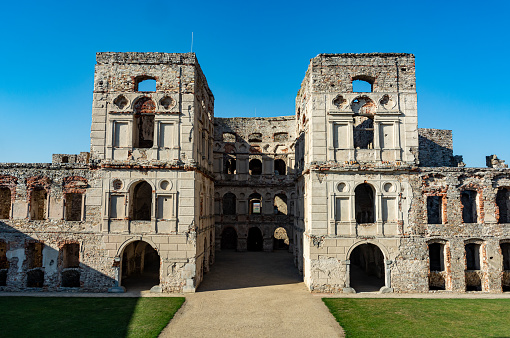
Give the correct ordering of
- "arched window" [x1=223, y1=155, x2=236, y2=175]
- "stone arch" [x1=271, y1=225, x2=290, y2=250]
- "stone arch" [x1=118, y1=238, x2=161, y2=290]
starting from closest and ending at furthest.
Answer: "stone arch" [x1=118, y1=238, x2=161, y2=290] < "arched window" [x1=223, y1=155, x2=236, y2=175] < "stone arch" [x1=271, y1=225, x2=290, y2=250]

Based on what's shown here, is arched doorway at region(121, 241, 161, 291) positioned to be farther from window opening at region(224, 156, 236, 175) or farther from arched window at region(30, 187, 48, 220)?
window opening at region(224, 156, 236, 175)

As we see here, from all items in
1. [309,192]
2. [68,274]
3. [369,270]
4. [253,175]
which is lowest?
[369,270]

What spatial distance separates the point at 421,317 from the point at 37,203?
22.1 metres

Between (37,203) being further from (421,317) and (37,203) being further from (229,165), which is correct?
(421,317)

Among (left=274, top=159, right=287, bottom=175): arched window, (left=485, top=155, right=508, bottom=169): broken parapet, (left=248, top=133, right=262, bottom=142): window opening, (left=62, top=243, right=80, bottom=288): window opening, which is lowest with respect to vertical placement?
(left=62, top=243, right=80, bottom=288): window opening

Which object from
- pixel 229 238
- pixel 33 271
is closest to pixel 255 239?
pixel 229 238

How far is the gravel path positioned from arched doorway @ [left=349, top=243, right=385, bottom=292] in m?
3.64

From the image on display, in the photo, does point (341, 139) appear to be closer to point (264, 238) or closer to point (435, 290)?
point (435, 290)

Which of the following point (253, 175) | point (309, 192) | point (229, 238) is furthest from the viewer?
point (229, 238)

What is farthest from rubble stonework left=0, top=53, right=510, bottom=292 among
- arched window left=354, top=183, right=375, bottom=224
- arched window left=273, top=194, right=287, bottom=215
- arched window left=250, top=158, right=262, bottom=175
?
arched window left=273, top=194, right=287, bottom=215

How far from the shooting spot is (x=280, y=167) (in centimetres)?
3728

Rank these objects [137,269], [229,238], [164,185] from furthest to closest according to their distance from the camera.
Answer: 1. [229,238]
2. [137,269]
3. [164,185]

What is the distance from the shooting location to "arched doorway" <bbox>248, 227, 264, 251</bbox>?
36.3 m

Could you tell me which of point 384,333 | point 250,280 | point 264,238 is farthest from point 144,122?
point 384,333
